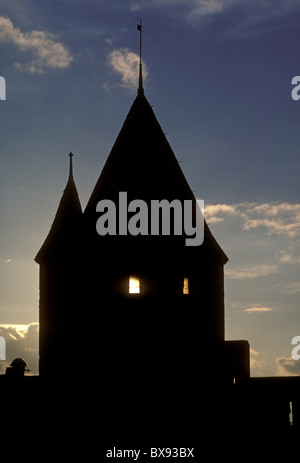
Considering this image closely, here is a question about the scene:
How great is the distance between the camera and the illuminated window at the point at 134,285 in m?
24.8

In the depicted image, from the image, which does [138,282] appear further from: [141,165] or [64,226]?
[141,165]

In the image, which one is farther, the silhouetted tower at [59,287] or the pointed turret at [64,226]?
the pointed turret at [64,226]

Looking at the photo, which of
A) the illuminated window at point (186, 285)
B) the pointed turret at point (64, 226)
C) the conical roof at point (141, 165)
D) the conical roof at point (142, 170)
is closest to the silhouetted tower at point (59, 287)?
the pointed turret at point (64, 226)

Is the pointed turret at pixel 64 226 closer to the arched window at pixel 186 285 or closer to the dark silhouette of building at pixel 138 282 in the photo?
the dark silhouette of building at pixel 138 282

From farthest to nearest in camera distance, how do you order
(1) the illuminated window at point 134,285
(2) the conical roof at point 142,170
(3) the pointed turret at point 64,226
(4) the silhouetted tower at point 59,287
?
(3) the pointed turret at point 64,226, (2) the conical roof at point 142,170, (4) the silhouetted tower at point 59,287, (1) the illuminated window at point 134,285

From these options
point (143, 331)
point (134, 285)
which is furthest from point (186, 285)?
point (143, 331)

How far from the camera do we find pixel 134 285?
81.7 ft

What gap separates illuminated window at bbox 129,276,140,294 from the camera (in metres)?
24.8

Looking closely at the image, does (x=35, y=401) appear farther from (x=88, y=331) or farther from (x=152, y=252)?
(x=152, y=252)

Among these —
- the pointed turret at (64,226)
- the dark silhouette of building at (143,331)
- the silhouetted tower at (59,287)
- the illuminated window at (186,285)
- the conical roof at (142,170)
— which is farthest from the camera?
the pointed turret at (64,226)

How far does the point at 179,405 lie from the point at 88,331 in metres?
3.46

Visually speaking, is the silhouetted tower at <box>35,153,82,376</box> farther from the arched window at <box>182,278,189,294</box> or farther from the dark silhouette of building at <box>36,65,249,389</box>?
the arched window at <box>182,278,189,294</box>

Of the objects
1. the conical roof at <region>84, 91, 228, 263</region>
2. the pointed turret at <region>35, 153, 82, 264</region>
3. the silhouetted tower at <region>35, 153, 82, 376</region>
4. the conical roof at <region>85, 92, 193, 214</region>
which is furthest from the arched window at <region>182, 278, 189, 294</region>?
the pointed turret at <region>35, 153, 82, 264</region>
